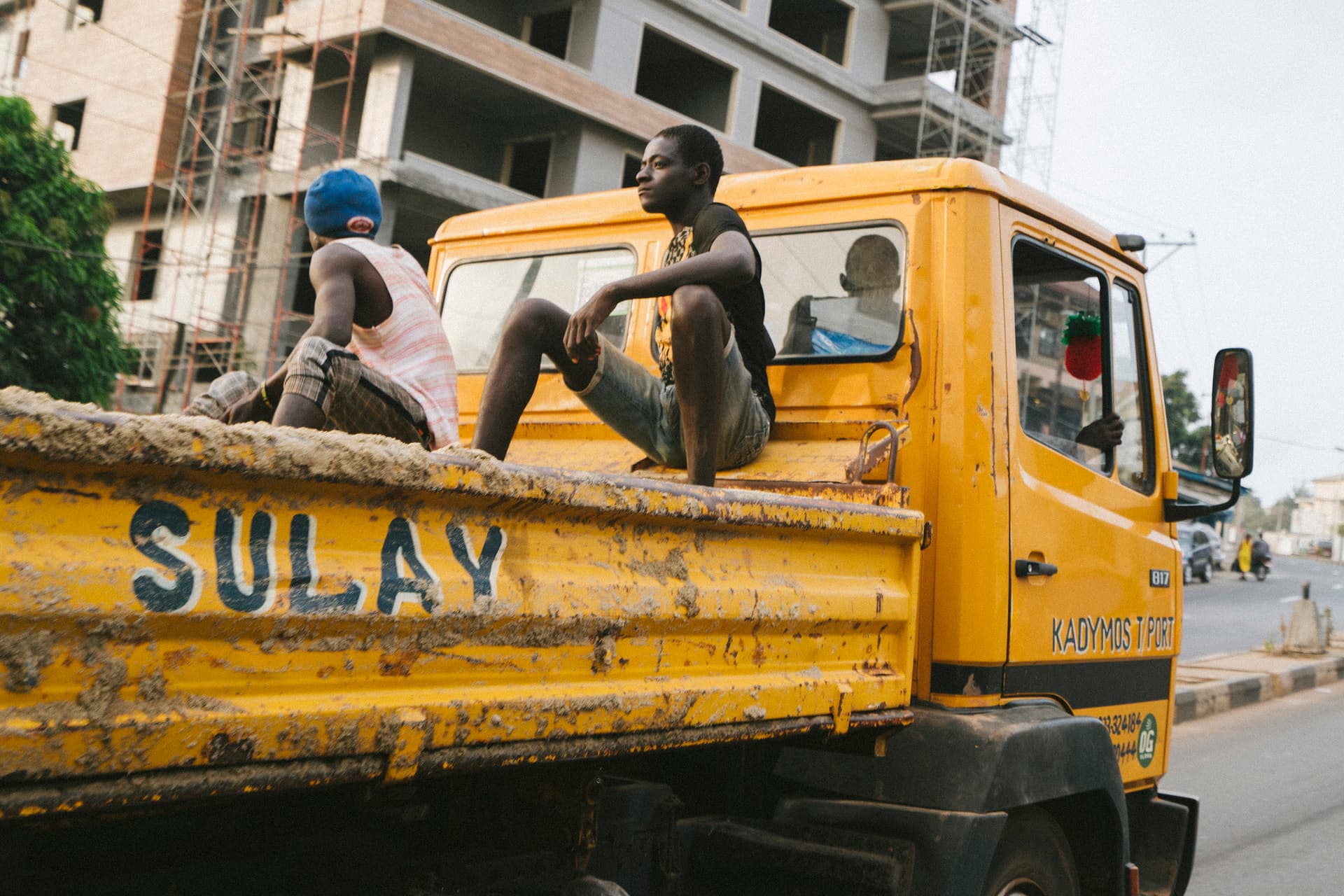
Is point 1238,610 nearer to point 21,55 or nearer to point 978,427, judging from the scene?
point 978,427

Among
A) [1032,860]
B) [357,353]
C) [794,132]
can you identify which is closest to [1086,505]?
[1032,860]

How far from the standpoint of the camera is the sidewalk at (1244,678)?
9.47 m

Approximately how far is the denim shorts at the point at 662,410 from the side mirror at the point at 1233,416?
4.67 feet

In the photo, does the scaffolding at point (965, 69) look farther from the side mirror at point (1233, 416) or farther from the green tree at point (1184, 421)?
the side mirror at point (1233, 416)

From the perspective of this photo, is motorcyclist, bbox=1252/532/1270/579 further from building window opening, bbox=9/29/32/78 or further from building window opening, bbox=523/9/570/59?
building window opening, bbox=9/29/32/78

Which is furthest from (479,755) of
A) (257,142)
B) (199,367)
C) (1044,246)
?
(257,142)

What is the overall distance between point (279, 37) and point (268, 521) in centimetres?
2003

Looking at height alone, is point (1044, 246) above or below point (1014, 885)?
above

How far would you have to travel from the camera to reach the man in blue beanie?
238 centimetres

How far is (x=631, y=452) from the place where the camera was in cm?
324

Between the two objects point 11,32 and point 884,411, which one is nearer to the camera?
point 884,411

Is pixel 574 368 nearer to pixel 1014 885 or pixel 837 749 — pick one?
pixel 837 749

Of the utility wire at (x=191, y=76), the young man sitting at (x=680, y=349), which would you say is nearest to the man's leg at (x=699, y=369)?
the young man sitting at (x=680, y=349)

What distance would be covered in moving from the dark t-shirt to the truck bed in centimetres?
86
